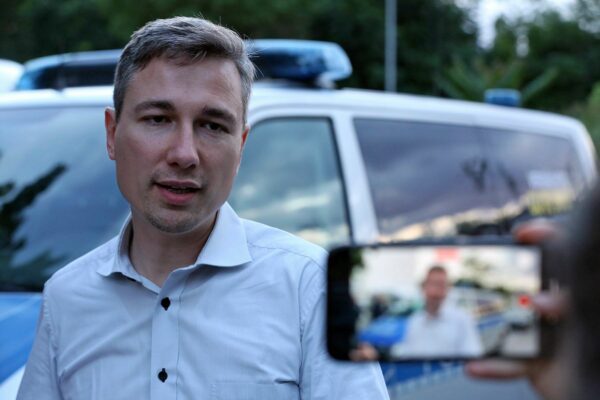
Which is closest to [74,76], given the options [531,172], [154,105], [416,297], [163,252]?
[531,172]

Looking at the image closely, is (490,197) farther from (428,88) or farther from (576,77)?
(576,77)

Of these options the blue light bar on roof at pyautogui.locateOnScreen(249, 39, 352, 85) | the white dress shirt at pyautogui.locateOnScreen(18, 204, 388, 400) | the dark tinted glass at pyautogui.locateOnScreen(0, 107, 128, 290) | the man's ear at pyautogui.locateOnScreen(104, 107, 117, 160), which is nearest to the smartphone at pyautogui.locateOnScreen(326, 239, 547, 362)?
the white dress shirt at pyautogui.locateOnScreen(18, 204, 388, 400)

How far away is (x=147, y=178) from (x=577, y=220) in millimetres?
1540

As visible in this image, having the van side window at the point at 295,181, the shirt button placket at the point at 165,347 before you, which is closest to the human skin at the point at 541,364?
the shirt button placket at the point at 165,347

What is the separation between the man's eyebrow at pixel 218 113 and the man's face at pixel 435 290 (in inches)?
49.9

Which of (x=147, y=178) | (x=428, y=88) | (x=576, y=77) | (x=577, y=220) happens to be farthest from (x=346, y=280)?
(x=576, y=77)

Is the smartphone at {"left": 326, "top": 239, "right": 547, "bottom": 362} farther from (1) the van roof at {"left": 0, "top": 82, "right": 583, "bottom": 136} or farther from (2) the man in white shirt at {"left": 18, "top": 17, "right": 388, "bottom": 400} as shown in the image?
(1) the van roof at {"left": 0, "top": 82, "right": 583, "bottom": 136}

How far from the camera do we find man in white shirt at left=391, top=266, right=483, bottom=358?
0.86 metres

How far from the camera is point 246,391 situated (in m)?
1.89

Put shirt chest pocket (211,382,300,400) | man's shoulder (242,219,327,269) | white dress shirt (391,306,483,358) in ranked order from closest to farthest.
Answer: white dress shirt (391,306,483,358) → shirt chest pocket (211,382,300,400) → man's shoulder (242,219,327,269)

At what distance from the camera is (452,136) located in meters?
4.41

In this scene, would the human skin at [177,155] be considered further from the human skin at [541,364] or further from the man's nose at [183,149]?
the human skin at [541,364]

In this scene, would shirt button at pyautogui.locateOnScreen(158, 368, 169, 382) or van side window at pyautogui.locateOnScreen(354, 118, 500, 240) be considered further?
van side window at pyautogui.locateOnScreen(354, 118, 500, 240)

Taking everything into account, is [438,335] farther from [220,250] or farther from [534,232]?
[220,250]
